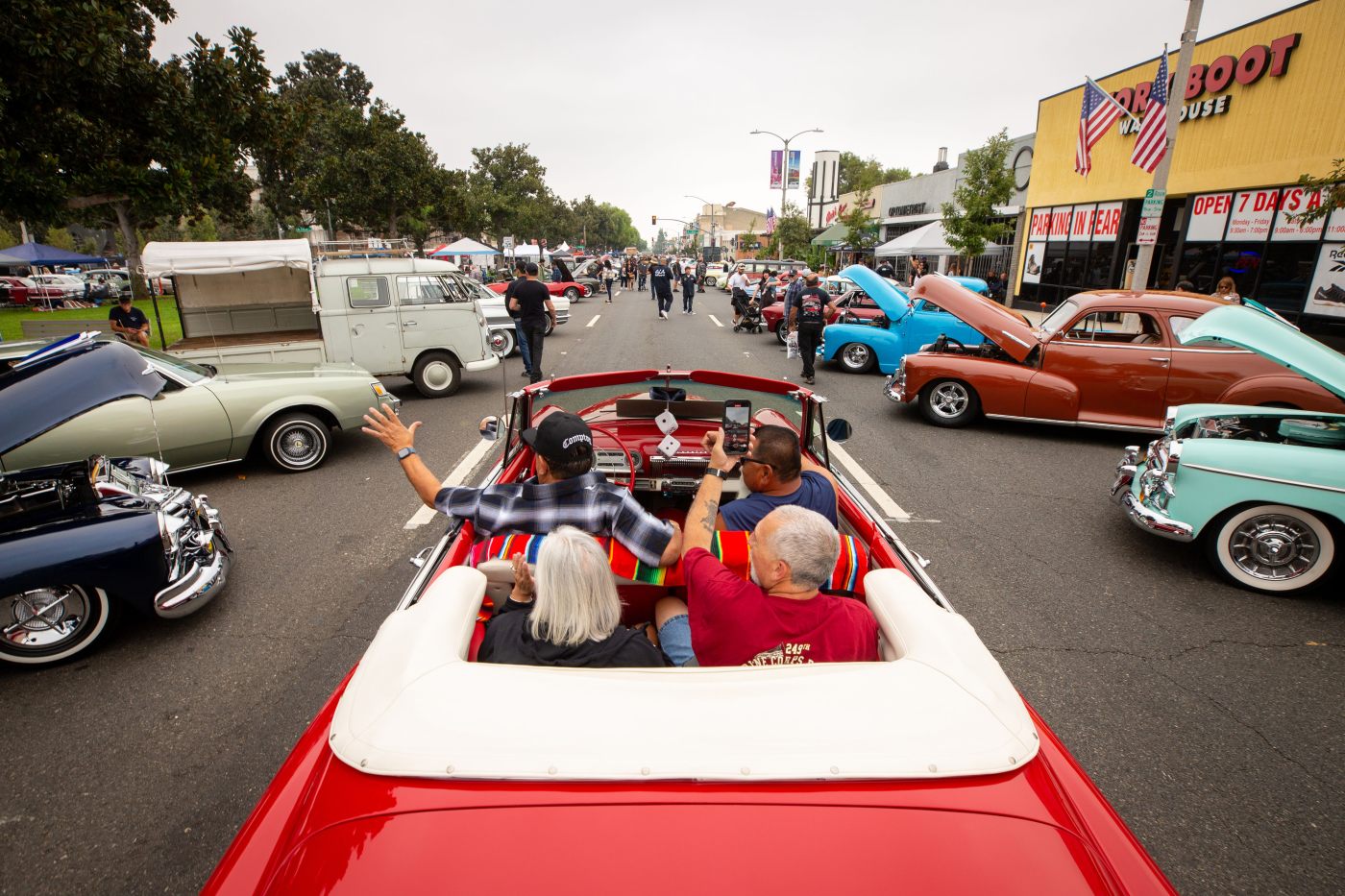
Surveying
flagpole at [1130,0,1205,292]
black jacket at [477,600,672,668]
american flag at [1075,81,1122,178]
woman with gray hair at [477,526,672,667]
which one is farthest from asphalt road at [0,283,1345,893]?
american flag at [1075,81,1122,178]

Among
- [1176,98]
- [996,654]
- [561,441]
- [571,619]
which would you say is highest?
[1176,98]

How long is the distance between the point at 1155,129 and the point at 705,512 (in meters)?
13.6

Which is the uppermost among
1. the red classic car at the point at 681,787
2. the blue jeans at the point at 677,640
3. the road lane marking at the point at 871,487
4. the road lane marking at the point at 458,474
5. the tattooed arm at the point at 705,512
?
the tattooed arm at the point at 705,512

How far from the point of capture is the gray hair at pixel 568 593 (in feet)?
6.48

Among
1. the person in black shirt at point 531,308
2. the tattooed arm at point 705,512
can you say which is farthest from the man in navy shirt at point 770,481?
the person in black shirt at point 531,308

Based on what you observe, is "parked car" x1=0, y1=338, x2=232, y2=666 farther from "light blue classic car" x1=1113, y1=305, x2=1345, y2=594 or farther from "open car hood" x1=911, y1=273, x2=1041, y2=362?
"open car hood" x1=911, y1=273, x2=1041, y2=362

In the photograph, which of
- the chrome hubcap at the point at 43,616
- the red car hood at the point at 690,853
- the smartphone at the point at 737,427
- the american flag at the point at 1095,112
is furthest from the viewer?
the american flag at the point at 1095,112

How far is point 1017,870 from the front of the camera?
4.32ft

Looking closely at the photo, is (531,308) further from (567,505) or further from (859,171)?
(859,171)

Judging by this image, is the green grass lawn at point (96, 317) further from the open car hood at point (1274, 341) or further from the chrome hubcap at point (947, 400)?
the open car hood at point (1274, 341)

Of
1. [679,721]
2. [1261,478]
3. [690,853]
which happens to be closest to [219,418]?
[679,721]

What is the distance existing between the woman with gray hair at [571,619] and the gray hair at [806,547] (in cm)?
51

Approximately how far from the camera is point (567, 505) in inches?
111

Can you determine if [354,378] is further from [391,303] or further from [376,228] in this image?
[376,228]
